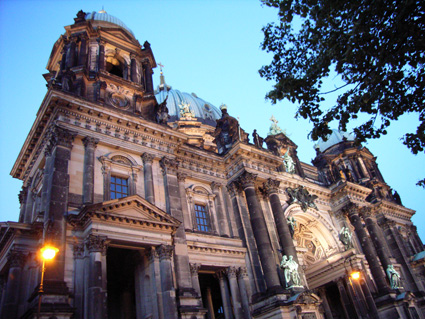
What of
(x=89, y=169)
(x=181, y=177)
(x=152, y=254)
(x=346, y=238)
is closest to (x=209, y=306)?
(x=152, y=254)

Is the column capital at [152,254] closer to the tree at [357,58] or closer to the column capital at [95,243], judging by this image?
the column capital at [95,243]

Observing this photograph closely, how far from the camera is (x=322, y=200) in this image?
34.5 metres

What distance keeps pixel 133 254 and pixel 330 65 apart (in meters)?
13.6

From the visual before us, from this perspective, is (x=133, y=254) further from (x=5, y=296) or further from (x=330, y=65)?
(x=330, y=65)

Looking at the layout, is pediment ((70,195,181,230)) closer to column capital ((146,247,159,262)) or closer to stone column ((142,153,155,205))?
column capital ((146,247,159,262))

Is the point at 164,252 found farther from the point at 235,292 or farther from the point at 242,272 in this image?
the point at 242,272

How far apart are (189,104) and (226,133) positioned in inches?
1054

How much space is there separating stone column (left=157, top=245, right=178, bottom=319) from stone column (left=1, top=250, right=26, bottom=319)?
6377mm

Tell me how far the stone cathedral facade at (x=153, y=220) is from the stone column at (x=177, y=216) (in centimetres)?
7

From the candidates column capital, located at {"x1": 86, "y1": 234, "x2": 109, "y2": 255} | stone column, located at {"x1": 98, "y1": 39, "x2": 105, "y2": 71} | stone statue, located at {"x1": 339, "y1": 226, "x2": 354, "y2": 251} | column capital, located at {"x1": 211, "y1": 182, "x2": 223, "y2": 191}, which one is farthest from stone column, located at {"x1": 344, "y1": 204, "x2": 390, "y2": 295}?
stone column, located at {"x1": 98, "y1": 39, "x2": 105, "y2": 71}

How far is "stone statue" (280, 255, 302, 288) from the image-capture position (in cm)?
2216

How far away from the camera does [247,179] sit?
25.1 metres

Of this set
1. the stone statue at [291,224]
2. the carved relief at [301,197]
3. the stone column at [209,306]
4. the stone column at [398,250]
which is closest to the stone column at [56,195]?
the stone column at [209,306]

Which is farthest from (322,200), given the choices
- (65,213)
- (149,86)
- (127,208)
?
(65,213)
